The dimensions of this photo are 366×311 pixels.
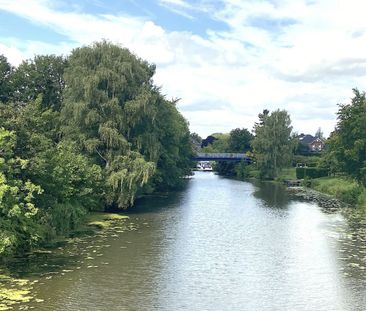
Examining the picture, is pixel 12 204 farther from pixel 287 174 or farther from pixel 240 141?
pixel 240 141

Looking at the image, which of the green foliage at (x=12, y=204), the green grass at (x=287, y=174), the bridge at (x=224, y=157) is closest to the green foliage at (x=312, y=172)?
the green grass at (x=287, y=174)

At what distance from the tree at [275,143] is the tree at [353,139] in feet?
145

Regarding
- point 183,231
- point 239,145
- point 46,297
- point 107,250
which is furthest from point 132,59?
point 239,145

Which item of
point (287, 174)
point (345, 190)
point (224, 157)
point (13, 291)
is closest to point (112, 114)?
point (13, 291)

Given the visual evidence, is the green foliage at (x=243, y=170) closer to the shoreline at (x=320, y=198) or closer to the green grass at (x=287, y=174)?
the green grass at (x=287, y=174)

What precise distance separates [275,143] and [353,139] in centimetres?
4769

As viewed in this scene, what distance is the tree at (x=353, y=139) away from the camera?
54.7m

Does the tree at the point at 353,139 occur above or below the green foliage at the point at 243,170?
above

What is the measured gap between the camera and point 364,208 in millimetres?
51188

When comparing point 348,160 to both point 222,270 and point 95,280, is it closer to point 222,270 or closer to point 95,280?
point 222,270

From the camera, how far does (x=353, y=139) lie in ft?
185

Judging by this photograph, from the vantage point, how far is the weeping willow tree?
43.8 meters

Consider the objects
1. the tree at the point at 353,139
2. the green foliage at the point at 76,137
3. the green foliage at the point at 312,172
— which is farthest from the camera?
the green foliage at the point at 312,172

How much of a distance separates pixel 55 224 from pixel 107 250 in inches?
193
